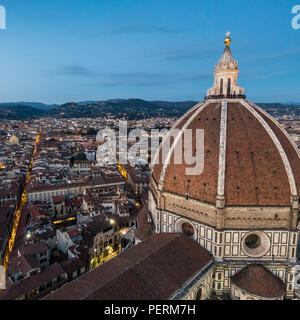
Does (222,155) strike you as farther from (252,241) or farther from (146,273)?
(146,273)

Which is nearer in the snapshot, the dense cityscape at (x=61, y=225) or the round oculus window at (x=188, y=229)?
the round oculus window at (x=188, y=229)

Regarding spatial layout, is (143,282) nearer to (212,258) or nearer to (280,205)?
(212,258)

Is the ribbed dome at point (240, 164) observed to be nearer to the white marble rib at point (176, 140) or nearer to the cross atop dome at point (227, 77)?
the white marble rib at point (176, 140)

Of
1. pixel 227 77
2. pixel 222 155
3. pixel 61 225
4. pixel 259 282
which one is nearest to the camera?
pixel 259 282

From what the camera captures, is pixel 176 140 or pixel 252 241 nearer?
pixel 252 241

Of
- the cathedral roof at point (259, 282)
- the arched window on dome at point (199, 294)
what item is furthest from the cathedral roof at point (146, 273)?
the cathedral roof at point (259, 282)

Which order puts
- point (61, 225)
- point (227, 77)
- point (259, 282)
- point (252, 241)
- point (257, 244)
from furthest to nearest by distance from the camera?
point (61, 225)
point (227, 77)
point (252, 241)
point (257, 244)
point (259, 282)

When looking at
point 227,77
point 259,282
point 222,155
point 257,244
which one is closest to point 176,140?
point 222,155
